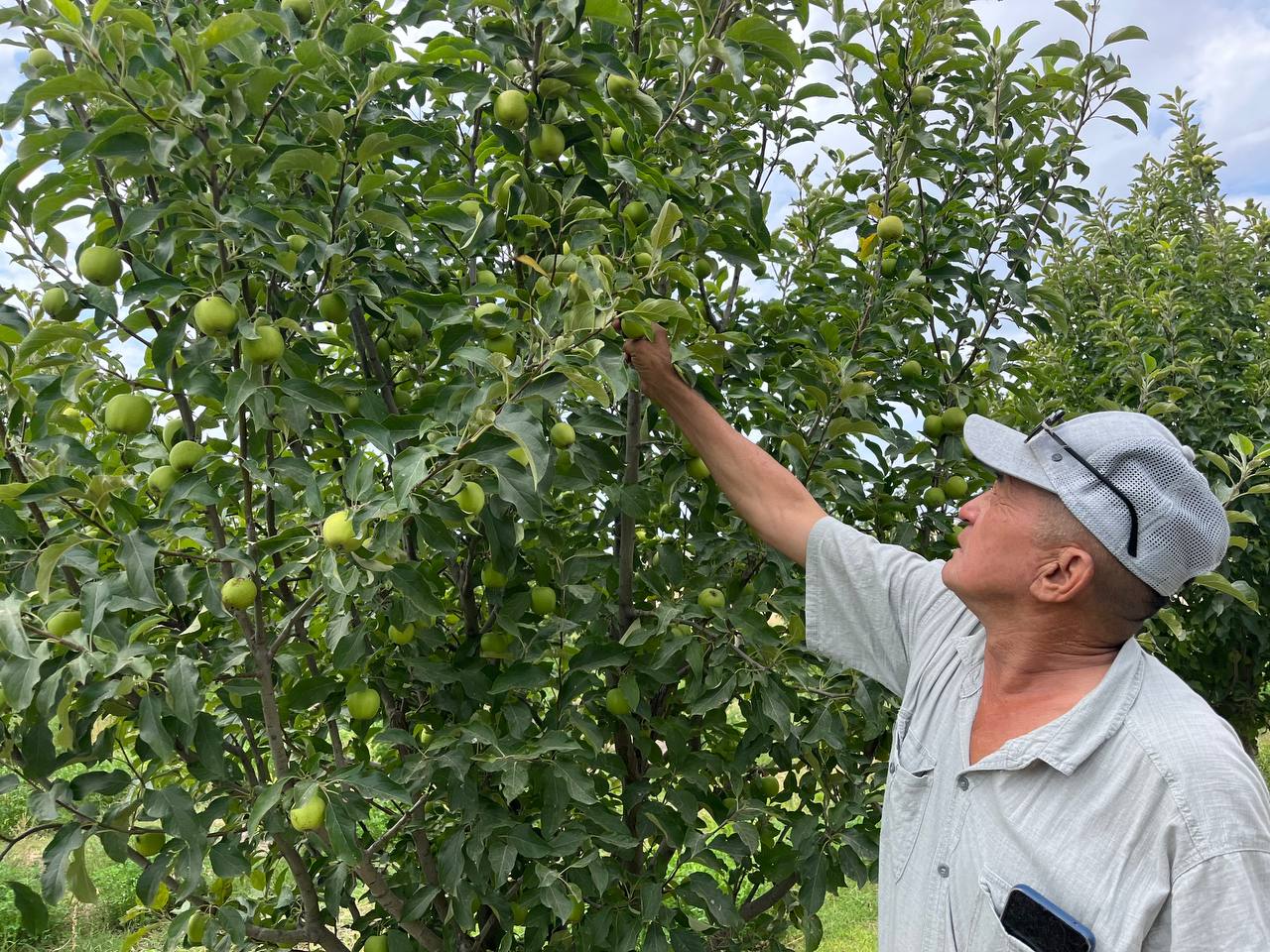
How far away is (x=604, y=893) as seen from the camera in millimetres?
2254

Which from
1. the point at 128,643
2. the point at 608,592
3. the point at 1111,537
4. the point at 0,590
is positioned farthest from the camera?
the point at 608,592

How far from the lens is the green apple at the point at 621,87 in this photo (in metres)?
1.96

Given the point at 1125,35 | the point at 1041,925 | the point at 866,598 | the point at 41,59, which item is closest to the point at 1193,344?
the point at 1125,35

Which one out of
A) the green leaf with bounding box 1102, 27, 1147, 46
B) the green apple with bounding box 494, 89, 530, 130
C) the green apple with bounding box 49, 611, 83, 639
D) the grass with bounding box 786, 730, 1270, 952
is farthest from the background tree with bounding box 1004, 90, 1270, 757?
the green apple with bounding box 49, 611, 83, 639

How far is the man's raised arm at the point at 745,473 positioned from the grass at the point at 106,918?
9.41ft

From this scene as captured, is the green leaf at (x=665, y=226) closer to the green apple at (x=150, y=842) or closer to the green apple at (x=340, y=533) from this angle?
the green apple at (x=340, y=533)

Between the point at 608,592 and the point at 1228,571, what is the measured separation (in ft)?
12.7

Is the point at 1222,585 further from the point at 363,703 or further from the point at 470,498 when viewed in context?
the point at 363,703

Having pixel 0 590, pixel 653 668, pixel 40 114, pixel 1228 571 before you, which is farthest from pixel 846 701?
A: pixel 1228 571

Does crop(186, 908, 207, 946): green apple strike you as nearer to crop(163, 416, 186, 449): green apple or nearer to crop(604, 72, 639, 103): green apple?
crop(163, 416, 186, 449): green apple

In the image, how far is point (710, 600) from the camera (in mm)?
2154

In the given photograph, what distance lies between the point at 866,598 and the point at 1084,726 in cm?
61

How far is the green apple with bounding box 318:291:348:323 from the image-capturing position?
1879 mm

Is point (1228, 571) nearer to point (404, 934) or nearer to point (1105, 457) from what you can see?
point (1105, 457)
